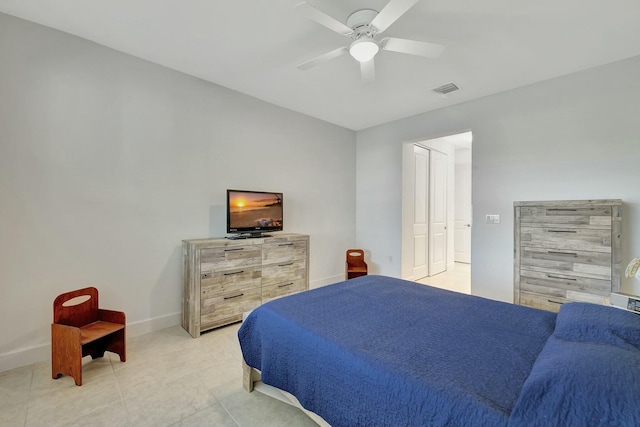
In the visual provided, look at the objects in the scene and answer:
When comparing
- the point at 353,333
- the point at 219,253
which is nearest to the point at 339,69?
the point at 219,253

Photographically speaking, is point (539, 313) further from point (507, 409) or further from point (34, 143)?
point (34, 143)

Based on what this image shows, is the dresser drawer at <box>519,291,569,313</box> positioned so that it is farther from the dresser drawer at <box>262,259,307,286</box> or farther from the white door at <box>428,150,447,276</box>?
the dresser drawer at <box>262,259,307,286</box>

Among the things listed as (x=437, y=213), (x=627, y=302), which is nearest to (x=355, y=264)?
(x=437, y=213)

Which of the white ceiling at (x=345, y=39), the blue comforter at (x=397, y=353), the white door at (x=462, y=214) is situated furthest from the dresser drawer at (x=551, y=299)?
the white door at (x=462, y=214)

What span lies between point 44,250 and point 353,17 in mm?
3024

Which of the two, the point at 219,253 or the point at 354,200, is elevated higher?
the point at 354,200

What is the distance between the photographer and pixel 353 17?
1.96 m

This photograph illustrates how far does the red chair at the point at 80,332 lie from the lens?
6.25 ft

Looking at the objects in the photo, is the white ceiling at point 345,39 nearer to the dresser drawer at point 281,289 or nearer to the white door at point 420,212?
the white door at point 420,212

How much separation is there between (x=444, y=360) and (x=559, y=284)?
8.11 ft

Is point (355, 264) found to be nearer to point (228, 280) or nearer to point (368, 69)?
point (228, 280)

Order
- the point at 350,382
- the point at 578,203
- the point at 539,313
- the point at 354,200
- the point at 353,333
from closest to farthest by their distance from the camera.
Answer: the point at 350,382
the point at 353,333
the point at 539,313
the point at 578,203
the point at 354,200

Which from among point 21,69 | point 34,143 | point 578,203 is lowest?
point 578,203

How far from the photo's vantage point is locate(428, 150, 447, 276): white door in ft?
16.5
